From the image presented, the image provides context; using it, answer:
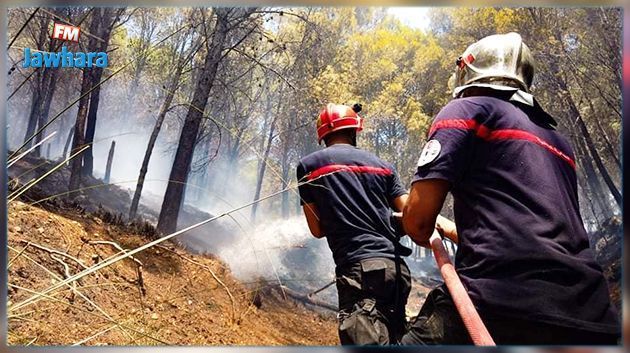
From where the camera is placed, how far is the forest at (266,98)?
9.30 ft

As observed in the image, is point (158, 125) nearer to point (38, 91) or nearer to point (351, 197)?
point (38, 91)

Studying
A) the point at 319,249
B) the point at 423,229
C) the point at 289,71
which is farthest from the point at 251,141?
the point at 423,229

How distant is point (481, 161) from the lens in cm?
121

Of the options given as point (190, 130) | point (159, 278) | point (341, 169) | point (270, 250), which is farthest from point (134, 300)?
point (341, 169)

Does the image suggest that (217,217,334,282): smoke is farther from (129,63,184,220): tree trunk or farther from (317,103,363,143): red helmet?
(317,103,363,143): red helmet

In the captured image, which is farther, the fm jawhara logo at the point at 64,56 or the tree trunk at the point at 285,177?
the tree trunk at the point at 285,177

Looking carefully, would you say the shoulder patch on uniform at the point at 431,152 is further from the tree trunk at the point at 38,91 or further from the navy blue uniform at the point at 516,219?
the tree trunk at the point at 38,91

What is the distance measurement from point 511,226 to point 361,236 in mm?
732

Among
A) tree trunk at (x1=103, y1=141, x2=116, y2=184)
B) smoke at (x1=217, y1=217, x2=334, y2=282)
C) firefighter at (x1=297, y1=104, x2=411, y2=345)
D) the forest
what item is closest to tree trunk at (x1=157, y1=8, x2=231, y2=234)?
the forest

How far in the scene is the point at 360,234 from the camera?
1.83m

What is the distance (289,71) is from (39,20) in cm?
136

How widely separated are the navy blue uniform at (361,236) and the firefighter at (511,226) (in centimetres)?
44

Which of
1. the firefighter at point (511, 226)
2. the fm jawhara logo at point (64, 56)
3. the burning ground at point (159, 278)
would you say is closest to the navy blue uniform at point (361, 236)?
the firefighter at point (511, 226)

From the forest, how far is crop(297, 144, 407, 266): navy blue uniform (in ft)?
2.71
